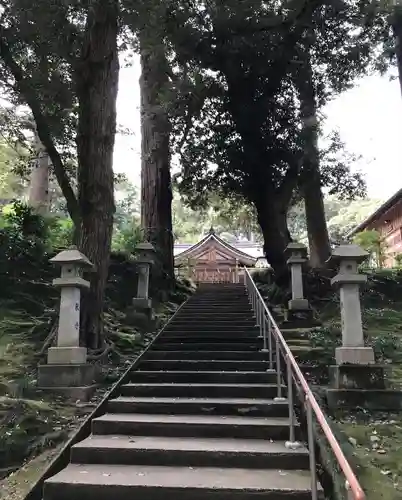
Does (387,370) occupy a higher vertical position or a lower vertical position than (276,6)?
lower

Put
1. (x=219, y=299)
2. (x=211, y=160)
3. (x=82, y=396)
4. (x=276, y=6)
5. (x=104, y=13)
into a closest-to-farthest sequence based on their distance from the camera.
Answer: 1. (x=82, y=396)
2. (x=104, y=13)
3. (x=276, y=6)
4. (x=211, y=160)
5. (x=219, y=299)

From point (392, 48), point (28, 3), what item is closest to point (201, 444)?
point (28, 3)

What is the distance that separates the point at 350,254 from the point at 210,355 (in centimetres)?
246

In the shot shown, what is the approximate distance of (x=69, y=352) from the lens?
18.6ft

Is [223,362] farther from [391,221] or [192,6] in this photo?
[391,221]

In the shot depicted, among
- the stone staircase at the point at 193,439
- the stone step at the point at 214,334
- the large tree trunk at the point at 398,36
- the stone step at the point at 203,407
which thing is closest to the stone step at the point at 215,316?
the stone step at the point at 214,334

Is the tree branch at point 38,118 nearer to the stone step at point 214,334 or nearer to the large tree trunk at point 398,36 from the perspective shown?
the stone step at point 214,334

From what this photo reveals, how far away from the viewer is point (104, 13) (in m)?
7.06

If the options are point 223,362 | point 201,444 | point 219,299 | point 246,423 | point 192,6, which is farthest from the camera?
point 219,299

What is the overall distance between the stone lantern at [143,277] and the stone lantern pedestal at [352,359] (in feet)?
14.7

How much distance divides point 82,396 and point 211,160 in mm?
7089

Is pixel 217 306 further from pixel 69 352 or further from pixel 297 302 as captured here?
pixel 69 352

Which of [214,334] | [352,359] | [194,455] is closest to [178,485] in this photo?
[194,455]

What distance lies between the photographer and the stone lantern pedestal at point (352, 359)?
521 cm
